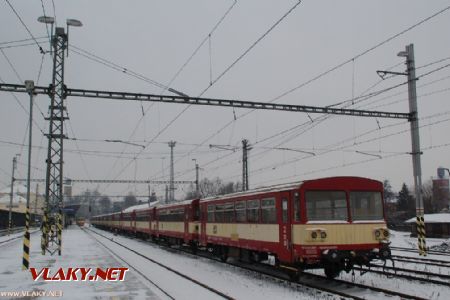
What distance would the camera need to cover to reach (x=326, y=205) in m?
13.9

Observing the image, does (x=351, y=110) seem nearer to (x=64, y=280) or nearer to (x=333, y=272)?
(x=333, y=272)

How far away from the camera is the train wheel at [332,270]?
13938 mm

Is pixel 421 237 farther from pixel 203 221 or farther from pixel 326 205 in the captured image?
pixel 326 205

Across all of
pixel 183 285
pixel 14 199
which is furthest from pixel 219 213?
pixel 14 199

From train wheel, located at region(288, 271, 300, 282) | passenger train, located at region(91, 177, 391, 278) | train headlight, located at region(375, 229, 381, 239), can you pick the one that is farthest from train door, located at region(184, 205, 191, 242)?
train headlight, located at region(375, 229, 381, 239)

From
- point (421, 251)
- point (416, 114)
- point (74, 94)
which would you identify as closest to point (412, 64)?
point (416, 114)

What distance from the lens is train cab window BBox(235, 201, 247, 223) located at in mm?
17812

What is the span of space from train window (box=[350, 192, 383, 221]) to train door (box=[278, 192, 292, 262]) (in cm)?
171

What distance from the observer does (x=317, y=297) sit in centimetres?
1202

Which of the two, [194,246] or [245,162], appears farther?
[245,162]

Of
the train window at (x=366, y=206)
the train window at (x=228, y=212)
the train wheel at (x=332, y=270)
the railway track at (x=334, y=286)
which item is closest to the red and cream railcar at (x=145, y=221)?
the train window at (x=228, y=212)

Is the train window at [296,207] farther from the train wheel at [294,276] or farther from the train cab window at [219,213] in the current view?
the train cab window at [219,213]

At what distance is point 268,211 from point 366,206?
291cm
